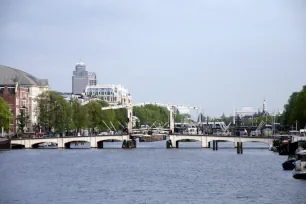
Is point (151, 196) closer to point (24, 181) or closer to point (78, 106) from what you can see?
point (24, 181)

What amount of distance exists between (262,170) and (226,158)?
21663 mm

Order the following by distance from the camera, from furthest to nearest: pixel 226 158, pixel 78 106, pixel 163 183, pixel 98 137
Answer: pixel 78 106, pixel 98 137, pixel 226 158, pixel 163 183

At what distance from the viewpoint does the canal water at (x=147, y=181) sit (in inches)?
2190

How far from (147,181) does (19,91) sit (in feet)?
333

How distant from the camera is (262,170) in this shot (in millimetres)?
76688

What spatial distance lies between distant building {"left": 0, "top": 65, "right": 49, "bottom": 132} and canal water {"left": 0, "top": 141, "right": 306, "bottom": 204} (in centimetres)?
6756

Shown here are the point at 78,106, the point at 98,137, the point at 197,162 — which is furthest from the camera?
the point at 78,106

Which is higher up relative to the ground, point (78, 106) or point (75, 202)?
point (78, 106)

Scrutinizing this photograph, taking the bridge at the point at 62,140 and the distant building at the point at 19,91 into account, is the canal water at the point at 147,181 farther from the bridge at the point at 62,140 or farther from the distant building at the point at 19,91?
the distant building at the point at 19,91

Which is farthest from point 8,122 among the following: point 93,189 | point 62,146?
point 93,189

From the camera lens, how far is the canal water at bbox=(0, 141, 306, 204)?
55625 mm

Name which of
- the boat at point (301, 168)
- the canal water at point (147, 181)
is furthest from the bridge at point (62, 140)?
the boat at point (301, 168)

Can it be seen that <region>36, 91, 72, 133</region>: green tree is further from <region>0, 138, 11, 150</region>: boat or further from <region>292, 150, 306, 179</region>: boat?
<region>292, 150, 306, 179</region>: boat

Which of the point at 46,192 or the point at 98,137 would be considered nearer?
the point at 46,192
